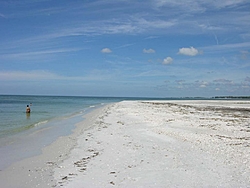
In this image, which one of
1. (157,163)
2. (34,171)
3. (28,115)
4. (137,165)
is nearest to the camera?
(34,171)

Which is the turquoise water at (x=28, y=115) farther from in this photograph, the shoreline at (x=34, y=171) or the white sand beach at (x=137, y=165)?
the white sand beach at (x=137, y=165)

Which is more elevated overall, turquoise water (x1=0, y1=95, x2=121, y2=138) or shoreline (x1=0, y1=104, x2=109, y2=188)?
shoreline (x1=0, y1=104, x2=109, y2=188)

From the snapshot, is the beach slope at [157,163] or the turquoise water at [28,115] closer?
the beach slope at [157,163]

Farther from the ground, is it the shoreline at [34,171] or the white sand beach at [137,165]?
the white sand beach at [137,165]

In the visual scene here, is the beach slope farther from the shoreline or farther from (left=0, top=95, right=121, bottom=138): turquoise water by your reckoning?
(left=0, top=95, right=121, bottom=138): turquoise water

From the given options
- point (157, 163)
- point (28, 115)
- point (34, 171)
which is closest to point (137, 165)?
point (157, 163)

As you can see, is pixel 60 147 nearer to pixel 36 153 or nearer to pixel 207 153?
pixel 36 153

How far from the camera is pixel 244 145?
42.8 ft

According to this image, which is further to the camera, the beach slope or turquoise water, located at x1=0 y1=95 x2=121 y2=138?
turquoise water, located at x1=0 y1=95 x2=121 y2=138

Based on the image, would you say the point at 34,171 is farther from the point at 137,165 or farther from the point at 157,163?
the point at 157,163

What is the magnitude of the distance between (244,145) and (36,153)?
10.4 meters

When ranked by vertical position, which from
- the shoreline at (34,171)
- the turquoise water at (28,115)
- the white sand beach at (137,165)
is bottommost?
the turquoise water at (28,115)

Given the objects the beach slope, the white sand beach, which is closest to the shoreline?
the white sand beach

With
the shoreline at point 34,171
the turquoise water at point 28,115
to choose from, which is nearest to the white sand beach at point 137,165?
the shoreline at point 34,171
